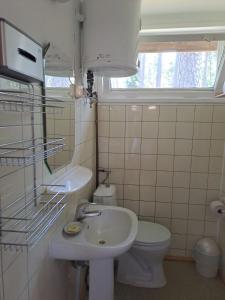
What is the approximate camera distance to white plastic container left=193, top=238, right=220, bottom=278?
7.26 feet

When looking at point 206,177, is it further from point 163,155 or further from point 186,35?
point 186,35

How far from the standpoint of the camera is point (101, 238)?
170 cm

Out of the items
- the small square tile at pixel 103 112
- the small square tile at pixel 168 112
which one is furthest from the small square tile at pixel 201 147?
the small square tile at pixel 103 112

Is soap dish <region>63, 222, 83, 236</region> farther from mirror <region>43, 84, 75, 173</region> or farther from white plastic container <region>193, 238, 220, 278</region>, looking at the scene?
white plastic container <region>193, 238, 220, 278</region>

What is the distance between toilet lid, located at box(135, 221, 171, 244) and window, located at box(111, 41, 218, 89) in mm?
1357

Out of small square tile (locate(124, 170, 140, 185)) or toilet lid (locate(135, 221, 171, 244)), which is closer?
toilet lid (locate(135, 221, 171, 244))

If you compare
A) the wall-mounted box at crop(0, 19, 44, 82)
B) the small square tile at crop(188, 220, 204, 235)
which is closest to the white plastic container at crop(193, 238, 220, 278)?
the small square tile at crop(188, 220, 204, 235)

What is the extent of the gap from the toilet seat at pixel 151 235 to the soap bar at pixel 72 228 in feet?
2.39

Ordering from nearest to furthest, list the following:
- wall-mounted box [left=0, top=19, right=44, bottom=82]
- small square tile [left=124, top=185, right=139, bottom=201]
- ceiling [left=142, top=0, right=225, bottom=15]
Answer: wall-mounted box [left=0, top=19, right=44, bottom=82] < ceiling [left=142, top=0, right=225, bottom=15] < small square tile [left=124, top=185, right=139, bottom=201]

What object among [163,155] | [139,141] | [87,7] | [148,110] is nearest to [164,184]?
[163,155]

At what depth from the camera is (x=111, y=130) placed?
2.38 m

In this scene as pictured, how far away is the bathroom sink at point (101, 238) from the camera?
124cm

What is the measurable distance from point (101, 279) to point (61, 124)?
963mm

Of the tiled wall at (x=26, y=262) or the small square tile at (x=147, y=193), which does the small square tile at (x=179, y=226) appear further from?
the tiled wall at (x=26, y=262)
